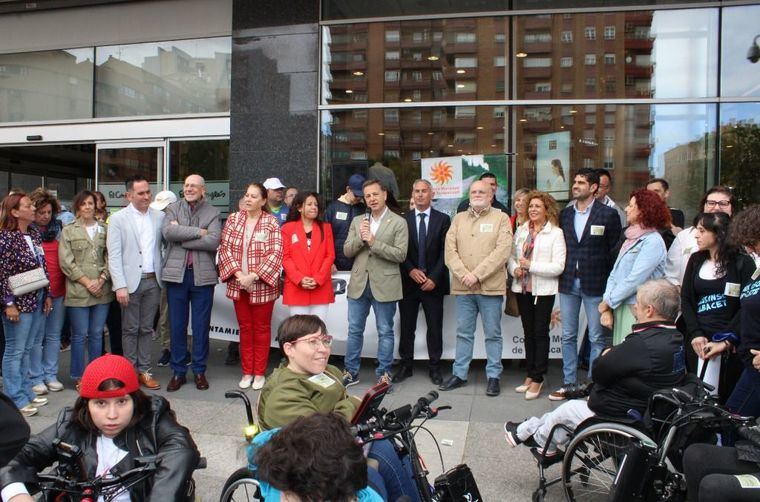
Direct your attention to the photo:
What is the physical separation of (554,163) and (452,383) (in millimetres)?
3854

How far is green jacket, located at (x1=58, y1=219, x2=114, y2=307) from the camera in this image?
6.34 meters

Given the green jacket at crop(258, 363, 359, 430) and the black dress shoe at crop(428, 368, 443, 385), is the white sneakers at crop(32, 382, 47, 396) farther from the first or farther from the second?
the green jacket at crop(258, 363, 359, 430)

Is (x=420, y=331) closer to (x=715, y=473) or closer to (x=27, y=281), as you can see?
(x=27, y=281)

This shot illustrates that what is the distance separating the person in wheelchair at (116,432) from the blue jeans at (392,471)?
826 millimetres

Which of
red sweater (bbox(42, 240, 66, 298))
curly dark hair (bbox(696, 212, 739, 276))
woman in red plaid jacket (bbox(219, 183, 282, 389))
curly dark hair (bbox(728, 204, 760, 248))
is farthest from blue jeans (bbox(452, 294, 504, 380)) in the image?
red sweater (bbox(42, 240, 66, 298))

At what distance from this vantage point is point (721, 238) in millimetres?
4664

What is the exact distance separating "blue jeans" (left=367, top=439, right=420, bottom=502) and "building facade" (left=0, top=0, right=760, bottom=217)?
6.25 meters

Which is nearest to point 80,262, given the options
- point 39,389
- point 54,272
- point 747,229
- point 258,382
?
point 54,272

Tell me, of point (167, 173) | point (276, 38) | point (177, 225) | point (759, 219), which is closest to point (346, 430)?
point (759, 219)

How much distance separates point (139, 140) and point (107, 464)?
805 centimetres

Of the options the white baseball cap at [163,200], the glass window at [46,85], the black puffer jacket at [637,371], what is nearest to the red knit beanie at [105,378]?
the black puffer jacket at [637,371]

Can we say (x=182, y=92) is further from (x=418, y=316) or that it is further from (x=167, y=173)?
(x=418, y=316)

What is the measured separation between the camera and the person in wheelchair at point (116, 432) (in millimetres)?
2865

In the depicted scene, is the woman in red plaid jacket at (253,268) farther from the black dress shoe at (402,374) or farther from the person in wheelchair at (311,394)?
the person in wheelchair at (311,394)
